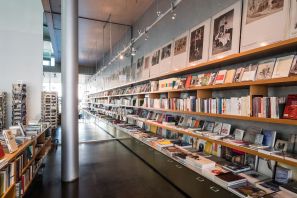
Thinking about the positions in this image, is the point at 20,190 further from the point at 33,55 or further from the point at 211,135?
the point at 33,55

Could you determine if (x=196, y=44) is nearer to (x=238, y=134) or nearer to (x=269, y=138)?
(x=238, y=134)

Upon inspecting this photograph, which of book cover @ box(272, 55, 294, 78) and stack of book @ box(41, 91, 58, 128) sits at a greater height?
book cover @ box(272, 55, 294, 78)

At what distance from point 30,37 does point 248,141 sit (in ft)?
16.9

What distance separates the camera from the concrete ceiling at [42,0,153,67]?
5660mm

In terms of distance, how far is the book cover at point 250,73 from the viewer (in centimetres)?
216

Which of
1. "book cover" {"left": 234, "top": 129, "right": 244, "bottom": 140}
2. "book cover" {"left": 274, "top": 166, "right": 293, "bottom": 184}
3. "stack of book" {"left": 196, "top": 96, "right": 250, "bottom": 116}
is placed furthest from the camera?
"book cover" {"left": 234, "top": 129, "right": 244, "bottom": 140}

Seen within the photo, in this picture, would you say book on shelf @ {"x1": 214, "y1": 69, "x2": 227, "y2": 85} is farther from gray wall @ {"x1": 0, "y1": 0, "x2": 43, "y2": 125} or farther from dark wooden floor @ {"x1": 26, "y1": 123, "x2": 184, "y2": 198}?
gray wall @ {"x1": 0, "y1": 0, "x2": 43, "y2": 125}

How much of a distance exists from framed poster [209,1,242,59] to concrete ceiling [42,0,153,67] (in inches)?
124

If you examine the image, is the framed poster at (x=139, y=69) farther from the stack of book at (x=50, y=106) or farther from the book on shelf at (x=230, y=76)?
the stack of book at (x=50, y=106)

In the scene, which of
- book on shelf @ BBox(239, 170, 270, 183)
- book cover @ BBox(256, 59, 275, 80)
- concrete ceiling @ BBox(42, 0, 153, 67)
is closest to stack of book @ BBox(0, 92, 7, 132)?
concrete ceiling @ BBox(42, 0, 153, 67)

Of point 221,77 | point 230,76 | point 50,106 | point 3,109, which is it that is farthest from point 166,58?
point 50,106

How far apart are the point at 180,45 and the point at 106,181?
118 inches

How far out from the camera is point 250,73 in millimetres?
2203

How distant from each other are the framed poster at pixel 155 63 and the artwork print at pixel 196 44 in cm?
131
